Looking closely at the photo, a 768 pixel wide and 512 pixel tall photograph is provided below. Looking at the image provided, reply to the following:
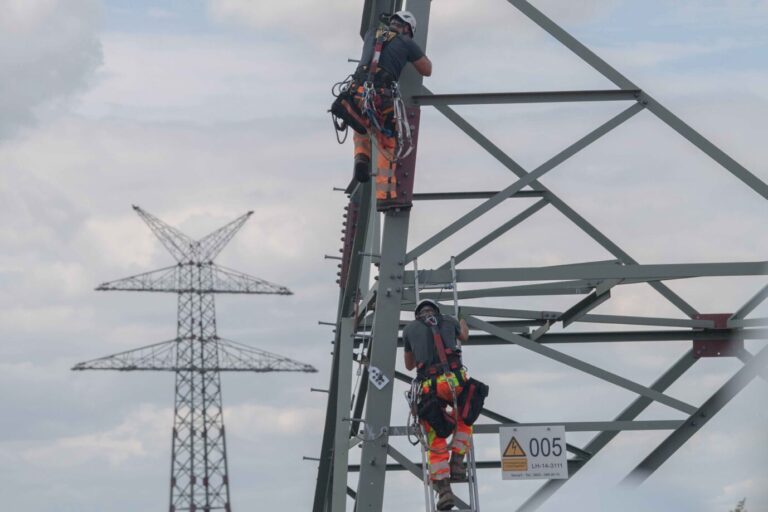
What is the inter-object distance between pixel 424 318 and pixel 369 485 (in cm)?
267

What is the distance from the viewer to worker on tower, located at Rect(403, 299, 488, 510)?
1436cm

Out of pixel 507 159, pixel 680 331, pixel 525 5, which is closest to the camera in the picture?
pixel 525 5

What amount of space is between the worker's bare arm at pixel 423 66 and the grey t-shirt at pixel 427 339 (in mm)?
3008

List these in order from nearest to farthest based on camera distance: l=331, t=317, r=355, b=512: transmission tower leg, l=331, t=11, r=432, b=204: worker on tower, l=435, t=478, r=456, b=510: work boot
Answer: l=435, t=478, r=456, b=510: work boot < l=331, t=11, r=432, b=204: worker on tower < l=331, t=317, r=355, b=512: transmission tower leg

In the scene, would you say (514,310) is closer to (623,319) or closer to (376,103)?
(623,319)

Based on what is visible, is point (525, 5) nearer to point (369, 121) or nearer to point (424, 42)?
point (424, 42)

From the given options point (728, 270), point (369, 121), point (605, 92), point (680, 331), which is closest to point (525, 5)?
point (605, 92)

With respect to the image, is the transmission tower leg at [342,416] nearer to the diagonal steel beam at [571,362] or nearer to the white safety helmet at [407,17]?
the diagonal steel beam at [571,362]

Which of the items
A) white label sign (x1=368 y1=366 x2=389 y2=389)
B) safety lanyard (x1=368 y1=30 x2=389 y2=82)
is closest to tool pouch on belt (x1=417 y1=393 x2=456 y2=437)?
white label sign (x1=368 y1=366 x2=389 y2=389)

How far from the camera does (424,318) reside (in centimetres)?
1469

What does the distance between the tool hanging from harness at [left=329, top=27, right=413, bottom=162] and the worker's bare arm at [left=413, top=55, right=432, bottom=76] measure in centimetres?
29

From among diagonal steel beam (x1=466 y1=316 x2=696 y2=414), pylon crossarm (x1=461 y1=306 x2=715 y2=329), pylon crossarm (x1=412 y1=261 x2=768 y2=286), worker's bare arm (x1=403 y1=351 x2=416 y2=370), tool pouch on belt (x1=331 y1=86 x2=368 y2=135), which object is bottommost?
worker's bare arm (x1=403 y1=351 x2=416 y2=370)

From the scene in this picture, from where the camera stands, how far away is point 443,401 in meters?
14.4

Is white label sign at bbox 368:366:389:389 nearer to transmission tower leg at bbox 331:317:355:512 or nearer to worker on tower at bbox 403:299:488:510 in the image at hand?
worker on tower at bbox 403:299:488:510
